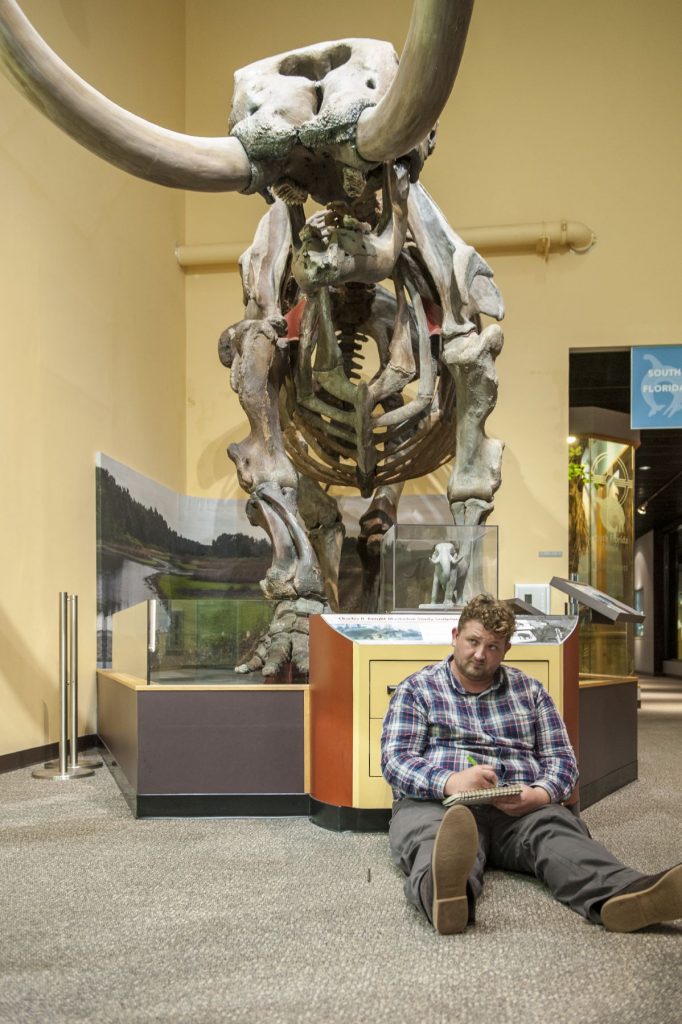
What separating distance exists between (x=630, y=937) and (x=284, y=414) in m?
4.11

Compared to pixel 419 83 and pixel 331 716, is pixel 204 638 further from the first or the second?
pixel 419 83

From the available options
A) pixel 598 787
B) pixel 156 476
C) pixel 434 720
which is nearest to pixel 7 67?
pixel 434 720

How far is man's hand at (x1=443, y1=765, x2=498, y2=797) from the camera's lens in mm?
3377

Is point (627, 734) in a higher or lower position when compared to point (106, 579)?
lower

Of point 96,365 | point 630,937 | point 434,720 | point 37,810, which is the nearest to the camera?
point 630,937

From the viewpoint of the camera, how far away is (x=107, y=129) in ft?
12.0

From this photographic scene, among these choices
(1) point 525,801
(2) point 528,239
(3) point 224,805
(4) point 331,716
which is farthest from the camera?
(2) point 528,239

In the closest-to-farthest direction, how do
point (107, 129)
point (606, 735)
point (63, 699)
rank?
1. point (107, 129)
2. point (606, 735)
3. point (63, 699)

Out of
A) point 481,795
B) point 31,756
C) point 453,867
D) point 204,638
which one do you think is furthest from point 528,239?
point 453,867

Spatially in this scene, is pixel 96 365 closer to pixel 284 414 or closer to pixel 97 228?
pixel 97 228

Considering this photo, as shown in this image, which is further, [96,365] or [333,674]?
[96,365]

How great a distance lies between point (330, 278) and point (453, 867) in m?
2.61

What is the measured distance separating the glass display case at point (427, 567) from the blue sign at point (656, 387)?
16.3 feet

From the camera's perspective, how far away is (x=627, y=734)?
6.05 metres
